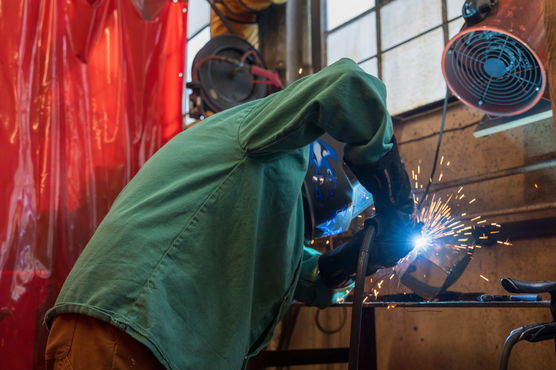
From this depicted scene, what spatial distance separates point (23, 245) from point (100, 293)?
1.41 metres

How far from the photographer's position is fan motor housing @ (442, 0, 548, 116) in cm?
202

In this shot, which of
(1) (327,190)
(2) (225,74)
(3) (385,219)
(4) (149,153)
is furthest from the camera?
(2) (225,74)

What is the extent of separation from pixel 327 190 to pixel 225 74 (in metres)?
2.67

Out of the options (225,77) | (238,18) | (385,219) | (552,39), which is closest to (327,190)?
(385,219)

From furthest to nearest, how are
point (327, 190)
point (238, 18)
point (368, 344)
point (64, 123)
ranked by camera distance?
1. point (238, 18)
2. point (64, 123)
3. point (368, 344)
4. point (327, 190)

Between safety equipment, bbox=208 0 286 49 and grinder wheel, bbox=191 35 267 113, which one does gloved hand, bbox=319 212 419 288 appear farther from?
safety equipment, bbox=208 0 286 49

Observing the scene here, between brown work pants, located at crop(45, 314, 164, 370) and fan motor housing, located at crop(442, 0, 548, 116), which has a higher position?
fan motor housing, located at crop(442, 0, 548, 116)

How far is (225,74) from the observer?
411 centimetres

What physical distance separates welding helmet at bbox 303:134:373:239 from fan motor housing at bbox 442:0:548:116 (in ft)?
2.92

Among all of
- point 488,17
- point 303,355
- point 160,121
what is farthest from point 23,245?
point 488,17

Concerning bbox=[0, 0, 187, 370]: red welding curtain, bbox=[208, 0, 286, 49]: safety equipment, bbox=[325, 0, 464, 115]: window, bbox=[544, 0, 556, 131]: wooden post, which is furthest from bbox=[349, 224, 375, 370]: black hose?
bbox=[208, 0, 286, 49]: safety equipment

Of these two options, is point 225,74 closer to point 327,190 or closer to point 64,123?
point 64,123

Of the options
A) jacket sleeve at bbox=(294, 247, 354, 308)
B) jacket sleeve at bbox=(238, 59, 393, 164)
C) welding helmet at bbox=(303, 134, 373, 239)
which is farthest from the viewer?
jacket sleeve at bbox=(294, 247, 354, 308)

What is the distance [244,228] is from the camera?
128cm
